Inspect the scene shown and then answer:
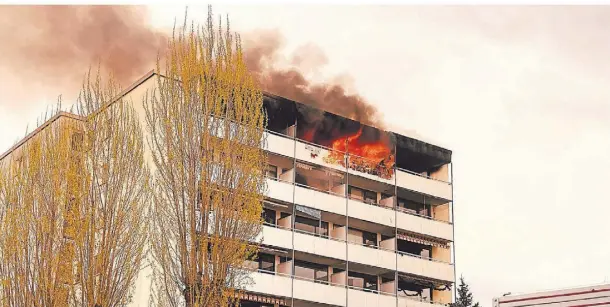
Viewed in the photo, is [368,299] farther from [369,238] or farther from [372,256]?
[369,238]

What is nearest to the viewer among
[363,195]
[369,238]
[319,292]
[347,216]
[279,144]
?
[319,292]

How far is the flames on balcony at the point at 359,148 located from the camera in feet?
78.2

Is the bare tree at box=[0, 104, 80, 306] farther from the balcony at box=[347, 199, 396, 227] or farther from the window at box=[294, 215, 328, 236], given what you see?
the balcony at box=[347, 199, 396, 227]

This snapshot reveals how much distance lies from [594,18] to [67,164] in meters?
11.7

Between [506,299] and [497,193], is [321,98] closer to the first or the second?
[497,193]

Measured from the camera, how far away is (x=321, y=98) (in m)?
25.0

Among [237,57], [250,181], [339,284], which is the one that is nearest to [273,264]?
[339,284]

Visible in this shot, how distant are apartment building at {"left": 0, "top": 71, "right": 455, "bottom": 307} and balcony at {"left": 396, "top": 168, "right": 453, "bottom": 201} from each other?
3cm

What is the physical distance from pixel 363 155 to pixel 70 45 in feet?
26.9

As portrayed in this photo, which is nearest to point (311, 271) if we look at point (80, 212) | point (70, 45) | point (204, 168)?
point (204, 168)

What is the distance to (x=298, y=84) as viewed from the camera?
80.2 ft

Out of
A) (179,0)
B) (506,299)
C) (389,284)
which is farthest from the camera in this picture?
(389,284)

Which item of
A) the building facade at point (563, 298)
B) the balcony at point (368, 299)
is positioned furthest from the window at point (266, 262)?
the building facade at point (563, 298)

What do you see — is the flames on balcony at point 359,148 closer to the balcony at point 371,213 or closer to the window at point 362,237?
the balcony at point 371,213
